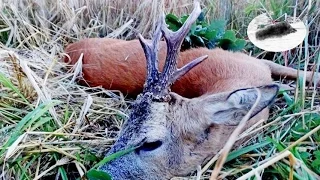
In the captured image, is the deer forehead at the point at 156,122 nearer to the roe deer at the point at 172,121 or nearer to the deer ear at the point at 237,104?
the roe deer at the point at 172,121

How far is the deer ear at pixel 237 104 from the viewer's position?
3.19m

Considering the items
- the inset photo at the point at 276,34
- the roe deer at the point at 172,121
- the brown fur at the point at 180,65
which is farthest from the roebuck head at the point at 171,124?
the inset photo at the point at 276,34

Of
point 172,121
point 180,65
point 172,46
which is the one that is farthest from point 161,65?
point 172,121

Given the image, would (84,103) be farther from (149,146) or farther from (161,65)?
(149,146)

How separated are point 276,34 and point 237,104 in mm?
884

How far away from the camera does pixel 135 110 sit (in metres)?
3.34

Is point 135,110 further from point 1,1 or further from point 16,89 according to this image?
point 1,1

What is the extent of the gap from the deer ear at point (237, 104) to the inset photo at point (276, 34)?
0.63 m

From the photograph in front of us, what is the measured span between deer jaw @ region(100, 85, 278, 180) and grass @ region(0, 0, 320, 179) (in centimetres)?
14

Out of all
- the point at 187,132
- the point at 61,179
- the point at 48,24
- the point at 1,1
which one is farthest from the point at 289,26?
the point at 1,1

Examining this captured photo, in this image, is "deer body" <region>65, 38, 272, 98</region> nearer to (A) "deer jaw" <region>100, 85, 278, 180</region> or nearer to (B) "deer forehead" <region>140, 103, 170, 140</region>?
(A) "deer jaw" <region>100, 85, 278, 180</region>

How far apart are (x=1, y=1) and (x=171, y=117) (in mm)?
2969

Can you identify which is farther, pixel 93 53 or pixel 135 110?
pixel 93 53

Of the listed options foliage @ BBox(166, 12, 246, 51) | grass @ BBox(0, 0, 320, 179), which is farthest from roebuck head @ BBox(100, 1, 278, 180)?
foliage @ BBox(166, 12, 246, 51)
